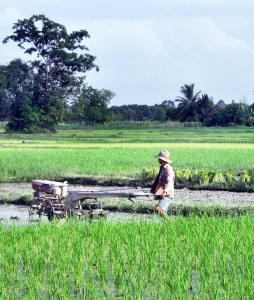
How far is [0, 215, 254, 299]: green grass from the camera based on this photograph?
5.68 metres

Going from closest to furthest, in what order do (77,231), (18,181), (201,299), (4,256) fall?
(201,299)
(4,256)
(77,231)
(18,181)

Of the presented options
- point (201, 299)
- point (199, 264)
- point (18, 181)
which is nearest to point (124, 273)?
point (199, 264)

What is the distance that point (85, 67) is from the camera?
1806 inches

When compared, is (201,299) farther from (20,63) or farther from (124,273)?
(20,63)

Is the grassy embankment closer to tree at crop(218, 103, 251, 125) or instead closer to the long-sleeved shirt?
the long-sleeved shirt

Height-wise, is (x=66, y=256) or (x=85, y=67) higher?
(x=85, y=67)

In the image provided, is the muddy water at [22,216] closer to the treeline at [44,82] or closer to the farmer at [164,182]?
the farmer at [164,182]

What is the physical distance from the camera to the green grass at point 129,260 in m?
5.68

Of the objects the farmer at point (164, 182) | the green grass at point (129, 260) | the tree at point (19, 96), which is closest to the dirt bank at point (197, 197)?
the farmer at point (164, 182)

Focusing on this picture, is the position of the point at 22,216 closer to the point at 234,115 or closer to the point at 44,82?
the point at 44,82

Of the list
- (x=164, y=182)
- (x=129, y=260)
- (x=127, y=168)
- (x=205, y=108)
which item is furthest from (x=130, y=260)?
(x=205, y=108)

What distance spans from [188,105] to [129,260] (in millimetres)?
60996

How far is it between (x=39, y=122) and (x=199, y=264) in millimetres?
36458

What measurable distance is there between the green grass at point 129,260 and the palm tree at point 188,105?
57.4 meters
